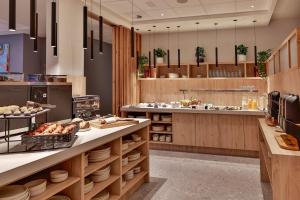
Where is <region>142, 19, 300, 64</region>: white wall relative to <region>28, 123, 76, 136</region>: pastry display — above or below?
above

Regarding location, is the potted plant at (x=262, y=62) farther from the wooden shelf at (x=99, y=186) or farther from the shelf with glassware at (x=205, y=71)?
the wooden shelf at (x=99, y=186)

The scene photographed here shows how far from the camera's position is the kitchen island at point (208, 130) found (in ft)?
16.8

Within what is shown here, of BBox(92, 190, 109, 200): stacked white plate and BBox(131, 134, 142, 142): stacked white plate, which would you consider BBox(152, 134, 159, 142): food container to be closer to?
BBox(131, 134, 142, 142): stacked white plate

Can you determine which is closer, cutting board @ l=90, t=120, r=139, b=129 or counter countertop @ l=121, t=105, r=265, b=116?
cutting board @ l=90, t=120, r=139, b=129

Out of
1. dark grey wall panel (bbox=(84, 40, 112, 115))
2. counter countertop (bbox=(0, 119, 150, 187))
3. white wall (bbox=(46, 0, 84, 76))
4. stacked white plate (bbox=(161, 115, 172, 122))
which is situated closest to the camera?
counter countertop (bbox=(0, 119, 150, 187))

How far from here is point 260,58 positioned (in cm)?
644

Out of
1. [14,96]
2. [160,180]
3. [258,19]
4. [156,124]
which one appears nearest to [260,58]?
[258,19]

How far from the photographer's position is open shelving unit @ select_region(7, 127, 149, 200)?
7.03ft

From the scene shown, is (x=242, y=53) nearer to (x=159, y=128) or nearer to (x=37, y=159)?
(x=159, y=128)

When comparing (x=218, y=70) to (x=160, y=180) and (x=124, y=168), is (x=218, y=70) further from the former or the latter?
(x=124, y=168)

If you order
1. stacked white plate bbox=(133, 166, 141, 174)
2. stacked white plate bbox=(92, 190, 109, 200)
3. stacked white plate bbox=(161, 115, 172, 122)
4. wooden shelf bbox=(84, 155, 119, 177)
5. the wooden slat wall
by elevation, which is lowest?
stacked white plate bbox=(92, 190, 109, 200)

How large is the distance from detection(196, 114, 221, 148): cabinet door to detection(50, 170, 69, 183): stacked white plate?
3798 mm

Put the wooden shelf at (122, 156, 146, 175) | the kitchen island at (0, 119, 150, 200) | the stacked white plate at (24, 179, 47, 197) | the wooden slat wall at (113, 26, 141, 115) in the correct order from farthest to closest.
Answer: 1. the wooden slat wall at (113, 26, 141, 115)
2. the wooden shelf at (122, 156, 146, 175)
3. the stacked white plate at (24, 179, 47, 197)
4. the kitchen island at (0, 119, 150, 200)

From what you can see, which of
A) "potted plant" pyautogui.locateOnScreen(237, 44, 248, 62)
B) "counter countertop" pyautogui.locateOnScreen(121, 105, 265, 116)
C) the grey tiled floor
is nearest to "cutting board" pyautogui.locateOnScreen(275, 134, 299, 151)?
the grey tiled floor
